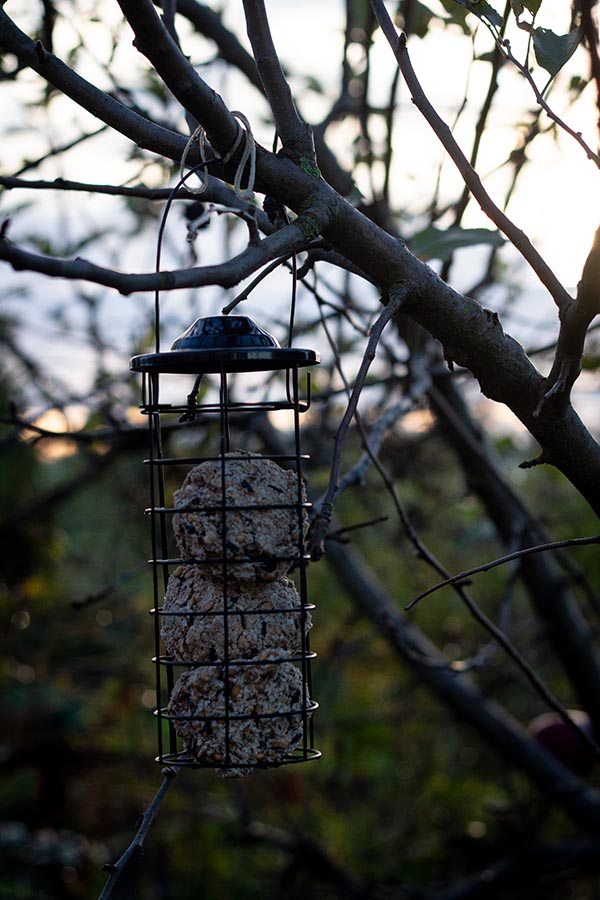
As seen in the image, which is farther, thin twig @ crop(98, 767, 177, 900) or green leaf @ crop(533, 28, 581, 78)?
green leaf @ crop(533, 28, 581, 78)

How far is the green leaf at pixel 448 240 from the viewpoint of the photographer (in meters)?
1.96

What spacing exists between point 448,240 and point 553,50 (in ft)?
1.68

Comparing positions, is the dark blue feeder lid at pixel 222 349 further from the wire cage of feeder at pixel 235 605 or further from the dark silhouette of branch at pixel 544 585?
the dark silhouette of branch at pixel 544 585

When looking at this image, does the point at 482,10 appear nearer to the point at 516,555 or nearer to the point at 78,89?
the point at 78,89

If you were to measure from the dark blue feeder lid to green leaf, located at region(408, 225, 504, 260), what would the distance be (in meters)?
0.42

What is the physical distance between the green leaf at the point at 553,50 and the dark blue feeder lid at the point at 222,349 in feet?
1.80

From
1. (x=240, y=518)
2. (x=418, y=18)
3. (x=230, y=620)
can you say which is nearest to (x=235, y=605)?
(x=230, y=620)

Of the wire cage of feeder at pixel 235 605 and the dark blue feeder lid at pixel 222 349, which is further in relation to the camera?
the wire cage of feeder at pixel 235 605

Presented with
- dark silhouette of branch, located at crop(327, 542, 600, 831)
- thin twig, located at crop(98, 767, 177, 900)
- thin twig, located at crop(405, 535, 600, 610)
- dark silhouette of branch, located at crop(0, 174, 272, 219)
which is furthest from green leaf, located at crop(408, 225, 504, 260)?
dark silhouette of branch, located at crop(327, 542, 600, 831)

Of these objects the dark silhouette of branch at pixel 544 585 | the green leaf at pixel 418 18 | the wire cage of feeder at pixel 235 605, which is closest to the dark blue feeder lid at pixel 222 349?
the wire cage of feeder at pixel 235 605

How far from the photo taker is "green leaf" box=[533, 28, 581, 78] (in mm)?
1534

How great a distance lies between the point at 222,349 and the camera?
162 cm

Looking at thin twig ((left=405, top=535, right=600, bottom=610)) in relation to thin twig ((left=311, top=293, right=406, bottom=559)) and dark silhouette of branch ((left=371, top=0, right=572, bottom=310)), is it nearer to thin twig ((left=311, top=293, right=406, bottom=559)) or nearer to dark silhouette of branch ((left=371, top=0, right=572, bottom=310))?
thin twig ((left=311, top=293, right=406, bottom=559))

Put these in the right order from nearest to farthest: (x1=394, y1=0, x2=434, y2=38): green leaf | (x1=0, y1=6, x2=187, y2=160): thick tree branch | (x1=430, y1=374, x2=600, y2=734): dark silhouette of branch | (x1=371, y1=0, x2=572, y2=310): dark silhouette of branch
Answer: (x1=0, y1=6, x2=187, y2=160): thick tree branch < (x1=371, y1=0, x2=572, y2=310): dark silhouette of branch < (x1=394, y1=0, x2=434, y2=38): green leaf < (x1=430, y1=374, x2=600, y2=734): dark silhouette of branch
